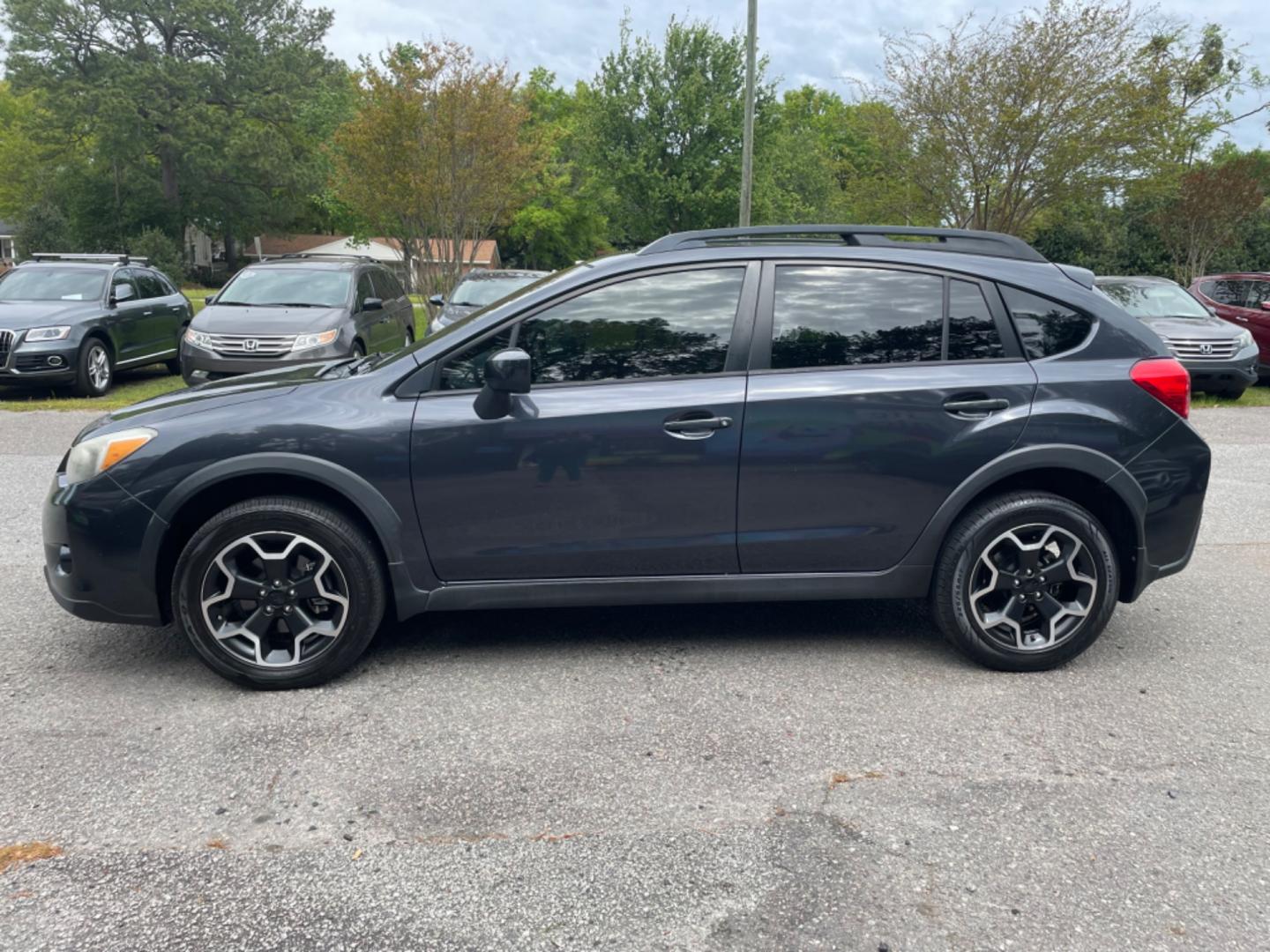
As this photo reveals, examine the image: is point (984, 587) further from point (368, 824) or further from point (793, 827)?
point (368, 824)

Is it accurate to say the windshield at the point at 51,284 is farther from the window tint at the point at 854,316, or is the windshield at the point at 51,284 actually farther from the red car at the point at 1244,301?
the red car at the point at 1244,301

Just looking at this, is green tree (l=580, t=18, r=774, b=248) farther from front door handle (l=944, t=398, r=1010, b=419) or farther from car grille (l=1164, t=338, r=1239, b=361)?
front door handle (l=944, t=398, r=1010, b=419)

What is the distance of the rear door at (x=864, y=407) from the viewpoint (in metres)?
3.84

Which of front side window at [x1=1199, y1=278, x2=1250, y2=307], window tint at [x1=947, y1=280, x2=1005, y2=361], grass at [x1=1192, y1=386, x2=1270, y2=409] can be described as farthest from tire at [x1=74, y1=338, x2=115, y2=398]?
front side window at [x1=1199, y1=278, x2=1250, y2=307]

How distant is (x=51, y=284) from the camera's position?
12.6m

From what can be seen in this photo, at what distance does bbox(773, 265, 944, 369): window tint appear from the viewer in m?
3.95

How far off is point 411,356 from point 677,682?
1665 millimetres

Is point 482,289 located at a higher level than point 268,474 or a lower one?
higher

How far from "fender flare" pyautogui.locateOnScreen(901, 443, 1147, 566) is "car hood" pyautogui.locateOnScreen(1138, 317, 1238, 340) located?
32.0ft

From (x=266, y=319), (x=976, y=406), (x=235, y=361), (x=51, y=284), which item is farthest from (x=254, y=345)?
(x=976, y=406)

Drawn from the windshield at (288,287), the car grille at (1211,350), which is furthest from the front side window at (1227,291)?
the windshield at (288,287)

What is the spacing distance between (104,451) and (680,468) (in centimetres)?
218

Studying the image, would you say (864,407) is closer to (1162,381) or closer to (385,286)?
(1162,381)

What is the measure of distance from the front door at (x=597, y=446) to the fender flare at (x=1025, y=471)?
0.80 metres
